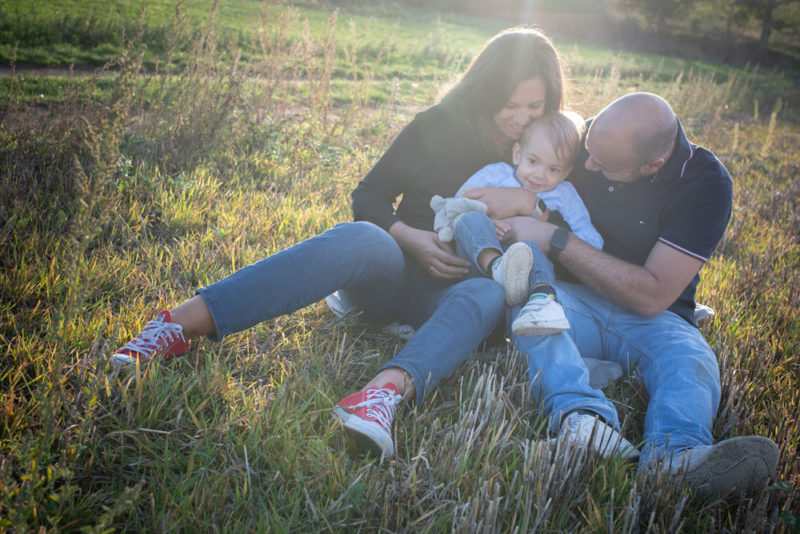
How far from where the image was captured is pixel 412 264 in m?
2.76

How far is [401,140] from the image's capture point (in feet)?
9.47

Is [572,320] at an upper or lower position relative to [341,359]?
upper

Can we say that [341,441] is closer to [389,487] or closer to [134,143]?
[389,487]

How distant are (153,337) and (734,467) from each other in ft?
6.89

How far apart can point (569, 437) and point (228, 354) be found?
4.72ft

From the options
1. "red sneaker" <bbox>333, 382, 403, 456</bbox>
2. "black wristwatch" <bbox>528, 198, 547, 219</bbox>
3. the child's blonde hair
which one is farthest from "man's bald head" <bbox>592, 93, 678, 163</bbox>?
"red sneaker" <bbox>333, 382, 403, 456</bbox>

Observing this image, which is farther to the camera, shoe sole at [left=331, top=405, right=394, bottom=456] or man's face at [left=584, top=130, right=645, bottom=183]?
man's face at [left=584, top=130, right=645, bottom=183]

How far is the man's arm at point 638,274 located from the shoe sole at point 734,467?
2.69 ft

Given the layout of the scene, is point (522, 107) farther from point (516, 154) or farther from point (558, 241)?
point (558, 241)

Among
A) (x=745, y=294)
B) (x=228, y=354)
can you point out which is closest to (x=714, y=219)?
(x=745, y=294)

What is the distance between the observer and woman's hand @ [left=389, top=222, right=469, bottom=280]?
101 inches

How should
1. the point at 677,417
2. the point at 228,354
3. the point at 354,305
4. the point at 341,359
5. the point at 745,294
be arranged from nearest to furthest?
the point at 677,417 < the point at 228,354 < the point at 341,359 < the point at 354,305 < the point at 745,294

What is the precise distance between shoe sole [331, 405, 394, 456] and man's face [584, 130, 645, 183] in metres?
1.71

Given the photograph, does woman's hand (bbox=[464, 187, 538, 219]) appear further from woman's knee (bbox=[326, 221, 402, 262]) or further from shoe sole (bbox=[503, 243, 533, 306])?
woman's knee (bbox=[326, 221, 402, 262])
